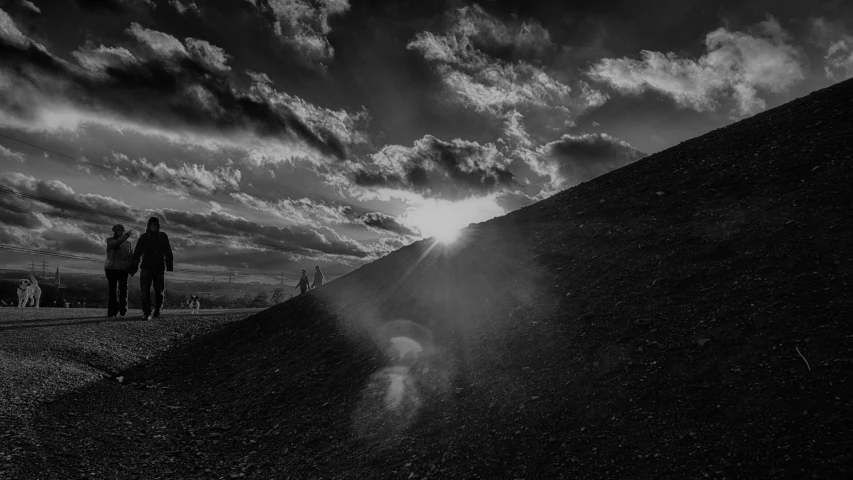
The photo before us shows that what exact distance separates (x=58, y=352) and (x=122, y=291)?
4.35m

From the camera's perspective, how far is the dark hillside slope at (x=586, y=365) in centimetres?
392

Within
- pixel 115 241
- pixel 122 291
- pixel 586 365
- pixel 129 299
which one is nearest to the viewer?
pixel 586 365

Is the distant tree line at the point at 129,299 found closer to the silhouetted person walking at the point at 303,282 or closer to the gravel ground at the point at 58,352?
the silhouetted person walking at the point at 303,282

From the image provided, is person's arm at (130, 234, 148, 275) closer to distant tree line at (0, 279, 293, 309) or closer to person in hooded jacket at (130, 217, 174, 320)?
person in hooded jacket at (130, 217, 174, 320)

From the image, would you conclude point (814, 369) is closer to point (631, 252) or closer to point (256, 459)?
point (631, 252)

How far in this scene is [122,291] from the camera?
12.1m

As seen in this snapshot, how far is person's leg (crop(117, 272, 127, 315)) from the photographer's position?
11802mm

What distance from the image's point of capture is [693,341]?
496cm

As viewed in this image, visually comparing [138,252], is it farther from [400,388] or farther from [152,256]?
[400,388]

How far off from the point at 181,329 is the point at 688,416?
40.0ft

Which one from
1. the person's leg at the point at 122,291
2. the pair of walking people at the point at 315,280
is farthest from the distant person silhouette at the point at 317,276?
the person's leg at the point at 122,291

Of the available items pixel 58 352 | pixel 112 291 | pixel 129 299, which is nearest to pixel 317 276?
pixel 112 291

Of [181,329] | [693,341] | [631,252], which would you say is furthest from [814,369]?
[181,329]

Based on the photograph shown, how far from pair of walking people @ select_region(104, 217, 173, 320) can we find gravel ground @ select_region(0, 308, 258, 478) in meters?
1.07
